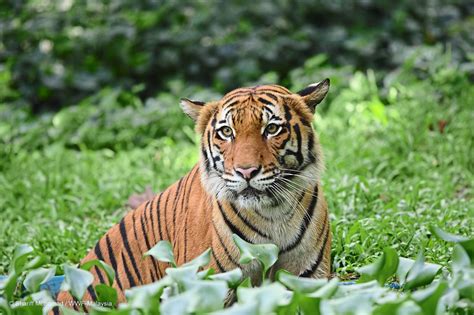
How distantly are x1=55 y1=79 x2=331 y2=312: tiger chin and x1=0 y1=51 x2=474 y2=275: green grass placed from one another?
1.89 ft

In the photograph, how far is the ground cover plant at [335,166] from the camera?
4.35 metres

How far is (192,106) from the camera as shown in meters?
3.90

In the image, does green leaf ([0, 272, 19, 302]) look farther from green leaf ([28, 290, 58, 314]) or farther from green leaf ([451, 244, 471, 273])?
green leaf ([451, 244, 471, 273])

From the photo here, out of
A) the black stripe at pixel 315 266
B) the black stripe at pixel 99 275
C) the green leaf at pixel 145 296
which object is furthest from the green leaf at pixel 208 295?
the black stripe at pixel 99 275

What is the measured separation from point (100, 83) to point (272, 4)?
6.72 feet

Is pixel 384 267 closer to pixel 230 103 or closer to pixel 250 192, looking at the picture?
pixel 250 192

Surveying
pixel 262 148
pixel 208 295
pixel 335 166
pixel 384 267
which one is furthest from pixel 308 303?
pixel 335 166

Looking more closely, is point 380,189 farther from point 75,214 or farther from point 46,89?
point 46,89

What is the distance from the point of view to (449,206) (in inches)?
200

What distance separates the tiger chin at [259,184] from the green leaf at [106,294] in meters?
0.44

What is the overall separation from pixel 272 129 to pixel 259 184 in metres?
0.26

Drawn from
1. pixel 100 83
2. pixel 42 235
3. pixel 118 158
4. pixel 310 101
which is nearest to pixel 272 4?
pixel 100 83

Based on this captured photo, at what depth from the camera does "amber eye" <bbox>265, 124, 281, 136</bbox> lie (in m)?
3.60

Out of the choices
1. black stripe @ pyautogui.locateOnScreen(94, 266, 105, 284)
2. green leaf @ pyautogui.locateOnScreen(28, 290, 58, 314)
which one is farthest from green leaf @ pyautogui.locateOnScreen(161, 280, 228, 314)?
black stripe @ pyautogui.locateOnScreen(94, 266, 105, 284)
